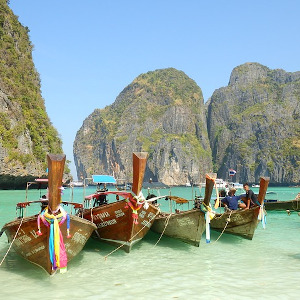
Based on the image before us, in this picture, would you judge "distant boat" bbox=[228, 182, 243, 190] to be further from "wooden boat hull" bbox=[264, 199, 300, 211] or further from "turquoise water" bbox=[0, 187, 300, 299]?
"turquoise water" bbox=[0, 187, 300, 299]

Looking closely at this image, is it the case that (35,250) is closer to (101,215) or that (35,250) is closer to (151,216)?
(101,215)

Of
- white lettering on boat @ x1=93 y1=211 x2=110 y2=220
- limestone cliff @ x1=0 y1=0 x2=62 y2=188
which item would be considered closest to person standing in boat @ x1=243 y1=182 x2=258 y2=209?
white lettering on boat @ x1=93 y1=211 x2=110 y2=220

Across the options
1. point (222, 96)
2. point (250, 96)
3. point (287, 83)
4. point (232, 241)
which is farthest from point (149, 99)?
point (232, 241)

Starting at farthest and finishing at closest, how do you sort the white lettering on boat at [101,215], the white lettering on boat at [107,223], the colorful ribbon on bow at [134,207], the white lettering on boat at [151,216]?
the white lettering on boat at [151,216] < the white lettering on boat at [101,215] < the white lettering on boat at [107,223] < the colorful ribbon on bow at [134,207]

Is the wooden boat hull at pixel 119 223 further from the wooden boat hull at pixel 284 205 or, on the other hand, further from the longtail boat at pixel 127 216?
the wooden boat hull at pixel 284 205

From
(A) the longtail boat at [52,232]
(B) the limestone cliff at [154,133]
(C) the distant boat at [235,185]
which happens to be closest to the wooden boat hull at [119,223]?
(A) the longtail boat at [52,232]

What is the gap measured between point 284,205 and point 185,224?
16.5m

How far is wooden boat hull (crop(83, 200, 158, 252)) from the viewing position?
9.41 m

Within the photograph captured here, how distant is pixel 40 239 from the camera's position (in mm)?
7477

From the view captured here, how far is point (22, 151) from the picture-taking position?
46281 mm

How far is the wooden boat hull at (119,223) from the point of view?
30.9ft

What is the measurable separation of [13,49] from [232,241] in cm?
5166

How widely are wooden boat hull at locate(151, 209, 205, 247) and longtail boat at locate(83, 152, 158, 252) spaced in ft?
2.42

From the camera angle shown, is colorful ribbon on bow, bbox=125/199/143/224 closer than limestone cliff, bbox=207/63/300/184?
Yes
